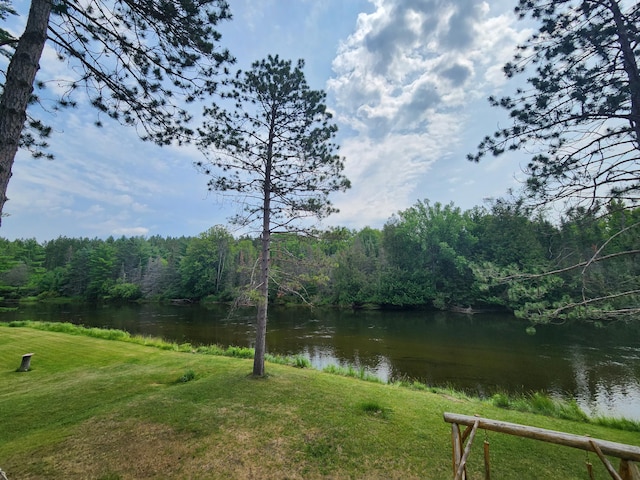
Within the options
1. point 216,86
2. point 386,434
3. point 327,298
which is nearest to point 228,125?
point 216,86

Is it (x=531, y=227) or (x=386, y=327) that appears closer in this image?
(x=531, y=227)

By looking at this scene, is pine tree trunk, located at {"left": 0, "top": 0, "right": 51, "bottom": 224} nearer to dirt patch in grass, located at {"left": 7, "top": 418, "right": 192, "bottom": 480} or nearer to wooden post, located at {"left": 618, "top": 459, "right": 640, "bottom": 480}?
dirt patch in grass, located at {"left": 7, "top": 418, "right": 192, "bottom": 480}

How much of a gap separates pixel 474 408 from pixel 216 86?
835cm

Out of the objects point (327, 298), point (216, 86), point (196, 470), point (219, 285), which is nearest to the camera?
point (196, 470)

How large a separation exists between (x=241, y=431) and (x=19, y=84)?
541cm

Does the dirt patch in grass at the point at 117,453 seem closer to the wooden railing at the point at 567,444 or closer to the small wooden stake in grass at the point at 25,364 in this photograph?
the wooden railing at the point at 567,444

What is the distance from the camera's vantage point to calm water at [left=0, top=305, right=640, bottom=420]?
388 inches

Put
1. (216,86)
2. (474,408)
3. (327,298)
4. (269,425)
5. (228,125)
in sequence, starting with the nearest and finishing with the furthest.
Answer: (216,86) → (269,425) → (474,408) → (228,125) → (327,298)

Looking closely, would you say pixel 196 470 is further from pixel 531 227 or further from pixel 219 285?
pixel 219 285

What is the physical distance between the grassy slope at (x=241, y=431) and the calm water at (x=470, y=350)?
4563 millimetres

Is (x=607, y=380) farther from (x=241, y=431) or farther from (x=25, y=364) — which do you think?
(x=25, y=364)

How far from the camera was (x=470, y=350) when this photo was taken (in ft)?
48.2

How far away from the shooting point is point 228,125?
7.74 meters

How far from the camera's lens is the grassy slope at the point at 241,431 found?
3.79 metres
